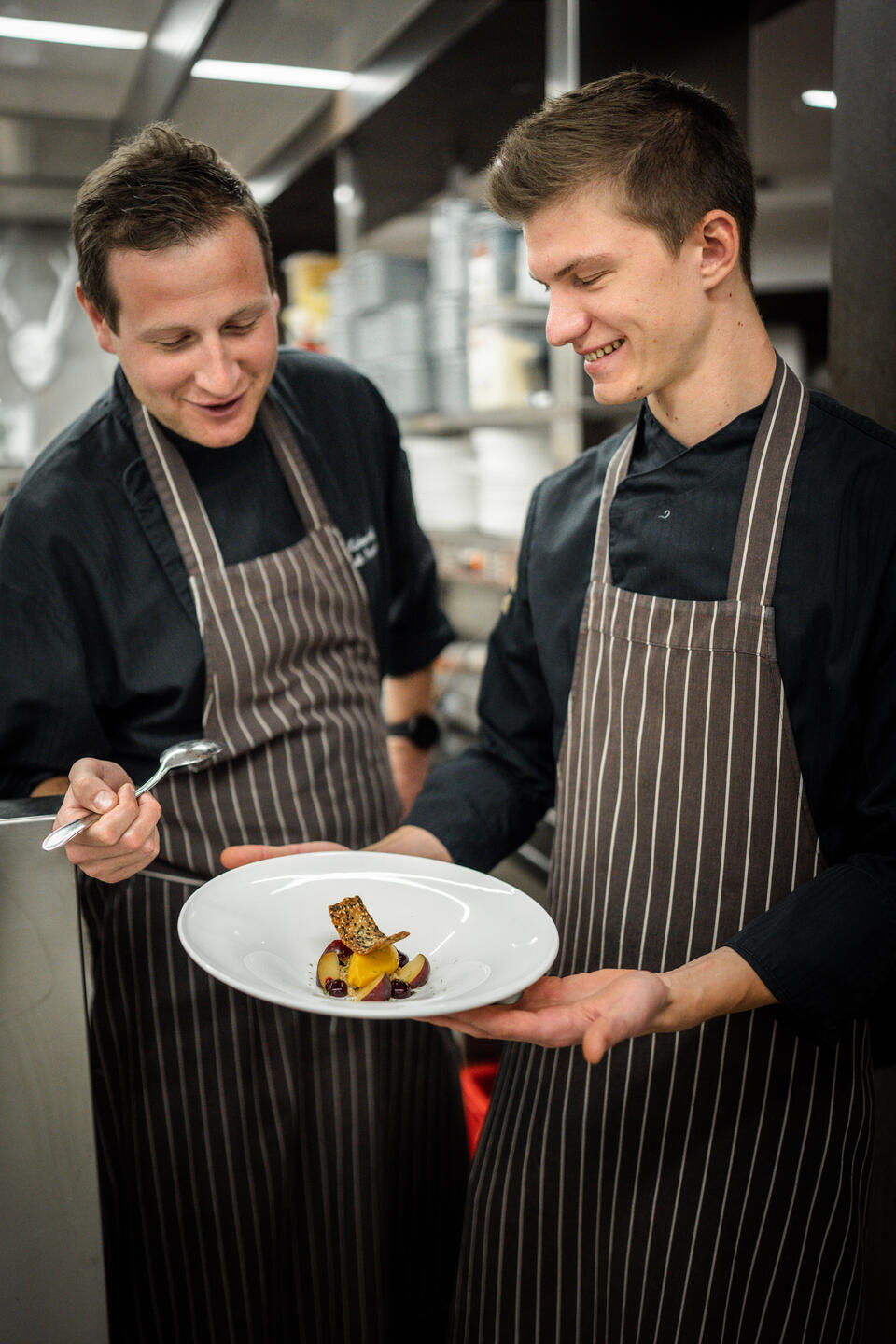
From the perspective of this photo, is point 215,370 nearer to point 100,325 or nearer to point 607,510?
point 100,325

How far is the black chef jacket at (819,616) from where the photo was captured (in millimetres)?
938

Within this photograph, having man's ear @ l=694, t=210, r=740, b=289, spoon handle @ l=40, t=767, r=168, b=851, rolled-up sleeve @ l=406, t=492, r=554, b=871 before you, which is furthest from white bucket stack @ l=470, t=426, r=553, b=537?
spoon handle @ l=40, t=767, r=168, b=851

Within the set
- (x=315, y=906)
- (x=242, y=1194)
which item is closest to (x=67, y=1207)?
(x=315, y=906)

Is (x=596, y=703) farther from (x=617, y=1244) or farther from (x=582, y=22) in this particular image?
(x=582, y=22)

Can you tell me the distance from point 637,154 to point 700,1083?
85cm

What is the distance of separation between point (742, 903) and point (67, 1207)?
62 cm

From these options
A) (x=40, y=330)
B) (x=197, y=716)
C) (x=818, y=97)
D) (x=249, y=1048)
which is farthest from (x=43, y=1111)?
(x=40, y=330)

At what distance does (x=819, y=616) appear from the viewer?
3.21ft

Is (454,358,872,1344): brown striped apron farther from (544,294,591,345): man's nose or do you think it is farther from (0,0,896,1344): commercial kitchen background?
(0,0,896,1344): commercial kitchen background

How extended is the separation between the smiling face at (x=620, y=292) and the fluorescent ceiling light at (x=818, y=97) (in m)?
1.85

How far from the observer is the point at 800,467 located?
101 cm

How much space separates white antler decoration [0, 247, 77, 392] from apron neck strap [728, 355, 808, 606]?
13.5ft

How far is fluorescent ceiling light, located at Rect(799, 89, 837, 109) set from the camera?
8.20 feet

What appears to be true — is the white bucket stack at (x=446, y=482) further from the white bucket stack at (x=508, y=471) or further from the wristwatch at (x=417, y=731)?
the wristwatch at (x=417, y=731)
